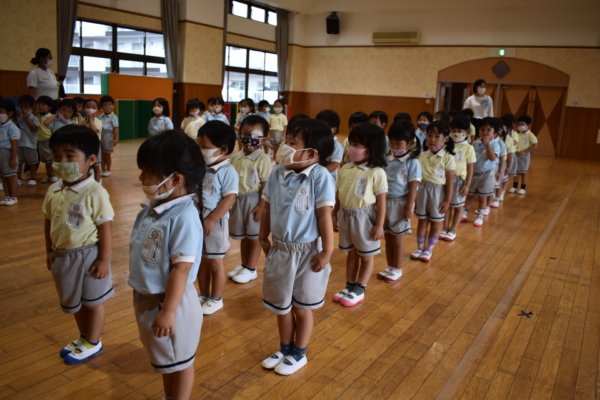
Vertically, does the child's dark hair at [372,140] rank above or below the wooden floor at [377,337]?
above

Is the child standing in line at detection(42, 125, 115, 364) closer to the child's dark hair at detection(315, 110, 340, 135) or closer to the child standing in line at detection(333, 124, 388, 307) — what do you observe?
the child standing in line at detection(333, 124, 388, 307)

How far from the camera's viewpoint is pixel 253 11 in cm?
1440

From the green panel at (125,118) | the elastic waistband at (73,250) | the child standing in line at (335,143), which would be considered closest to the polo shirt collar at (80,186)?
the elastic waistband at (73,250)

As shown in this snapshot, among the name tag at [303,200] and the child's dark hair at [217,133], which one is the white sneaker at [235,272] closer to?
the child's dark hair at [217,133]

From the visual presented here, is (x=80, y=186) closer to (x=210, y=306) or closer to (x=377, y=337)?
(x=210, y=306)

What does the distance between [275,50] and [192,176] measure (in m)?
14.7

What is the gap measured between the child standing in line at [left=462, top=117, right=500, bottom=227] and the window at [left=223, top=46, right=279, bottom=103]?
33.4 feet

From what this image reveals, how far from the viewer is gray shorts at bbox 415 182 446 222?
3.81 m

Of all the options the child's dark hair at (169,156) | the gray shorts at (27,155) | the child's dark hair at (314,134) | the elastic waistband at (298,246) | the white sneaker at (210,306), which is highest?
the child's dark hair at (314,134)

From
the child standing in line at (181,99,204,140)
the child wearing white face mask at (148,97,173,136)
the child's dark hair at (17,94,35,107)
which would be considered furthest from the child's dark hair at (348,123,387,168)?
the child's dark hair at (17,94,35,107)

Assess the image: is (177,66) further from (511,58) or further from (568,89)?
(568,89)

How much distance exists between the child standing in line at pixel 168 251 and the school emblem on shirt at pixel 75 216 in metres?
0.47

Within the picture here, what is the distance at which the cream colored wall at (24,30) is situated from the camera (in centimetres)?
813

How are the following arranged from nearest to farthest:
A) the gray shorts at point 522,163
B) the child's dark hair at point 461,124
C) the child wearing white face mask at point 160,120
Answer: the child's dark hair at point 461,124 < the child wearing white face mask at point 160,120 < the gray shorts at point 522,163
